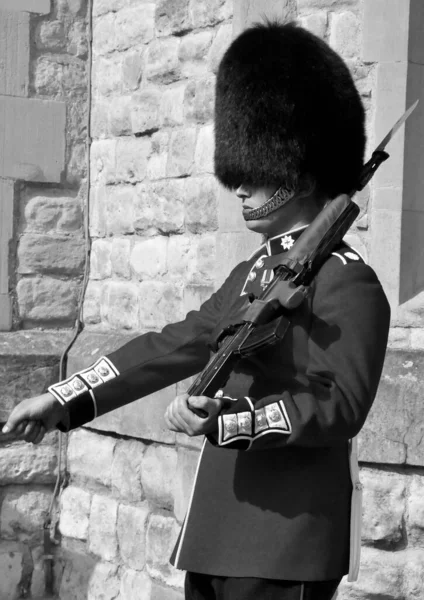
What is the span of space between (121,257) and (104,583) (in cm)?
146

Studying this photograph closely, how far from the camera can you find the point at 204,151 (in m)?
4.74

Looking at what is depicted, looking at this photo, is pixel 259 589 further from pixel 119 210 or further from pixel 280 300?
pixel 119 210

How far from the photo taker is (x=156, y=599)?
4762 millimetres

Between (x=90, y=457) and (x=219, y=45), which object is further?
(x=90, y=457)

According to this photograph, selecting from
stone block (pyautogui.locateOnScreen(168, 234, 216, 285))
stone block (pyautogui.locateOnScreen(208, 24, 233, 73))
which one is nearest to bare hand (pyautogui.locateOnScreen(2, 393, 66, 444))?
stone block (pyautogui.locateOnScreen(168, 234, 216, 285))

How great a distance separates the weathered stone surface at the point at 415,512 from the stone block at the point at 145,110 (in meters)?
2.05

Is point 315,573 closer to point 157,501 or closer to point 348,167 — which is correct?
point 348,167

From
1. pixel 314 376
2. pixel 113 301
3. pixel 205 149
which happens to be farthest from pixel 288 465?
pixel 113 301

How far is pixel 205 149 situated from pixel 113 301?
945 mm

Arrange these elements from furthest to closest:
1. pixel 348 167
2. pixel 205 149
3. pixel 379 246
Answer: pixel 205 149 < pixel 379 246 < pixel 348 167

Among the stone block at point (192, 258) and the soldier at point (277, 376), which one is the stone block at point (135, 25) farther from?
the soldier at point (277, 376)

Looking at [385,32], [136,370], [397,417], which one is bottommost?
[397,417]

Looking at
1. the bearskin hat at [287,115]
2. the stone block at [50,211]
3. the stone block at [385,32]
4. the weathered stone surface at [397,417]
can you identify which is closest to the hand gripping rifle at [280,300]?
the bearskin hat at [287,115]

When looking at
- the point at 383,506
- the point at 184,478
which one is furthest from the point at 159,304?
the point at 383,506
